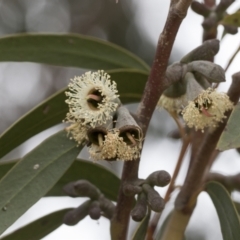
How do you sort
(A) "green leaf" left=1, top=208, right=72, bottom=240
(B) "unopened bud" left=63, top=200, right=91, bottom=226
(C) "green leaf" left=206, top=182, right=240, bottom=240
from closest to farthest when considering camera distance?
(C) "green leaf" left=206, top=182, right=240, bottom=240 < (B) "unopened bud" left=63, top=200, right=91, bottom=226 < (A) "green leaf" left=1, top=208, right=72, bottom=240

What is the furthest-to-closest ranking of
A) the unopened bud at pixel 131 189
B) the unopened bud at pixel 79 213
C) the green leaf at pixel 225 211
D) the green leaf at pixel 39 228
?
the green leaf at pixel 39 228
the unopened bud at pixel 79 213
the green leaf at pixel 225 211
the unopened bud at pixel 131 189

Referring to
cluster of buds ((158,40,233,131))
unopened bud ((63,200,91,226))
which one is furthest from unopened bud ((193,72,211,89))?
unopened bud ((63,200,91,226))

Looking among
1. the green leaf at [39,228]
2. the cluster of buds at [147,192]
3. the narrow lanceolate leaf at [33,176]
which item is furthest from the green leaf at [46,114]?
the cluster of buds at [147,192]

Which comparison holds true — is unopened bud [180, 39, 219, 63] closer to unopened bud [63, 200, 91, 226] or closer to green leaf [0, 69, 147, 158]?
green leaf [0, 69, 147, 158]

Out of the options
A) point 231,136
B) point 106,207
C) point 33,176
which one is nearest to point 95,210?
point 106,207

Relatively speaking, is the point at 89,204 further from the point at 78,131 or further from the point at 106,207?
the point at 78,131

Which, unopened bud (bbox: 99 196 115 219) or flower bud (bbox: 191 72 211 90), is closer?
flower bud (bbox: 191 72 211 90)

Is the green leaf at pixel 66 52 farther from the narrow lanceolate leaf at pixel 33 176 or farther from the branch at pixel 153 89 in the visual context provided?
the branch at pixel 153 89
